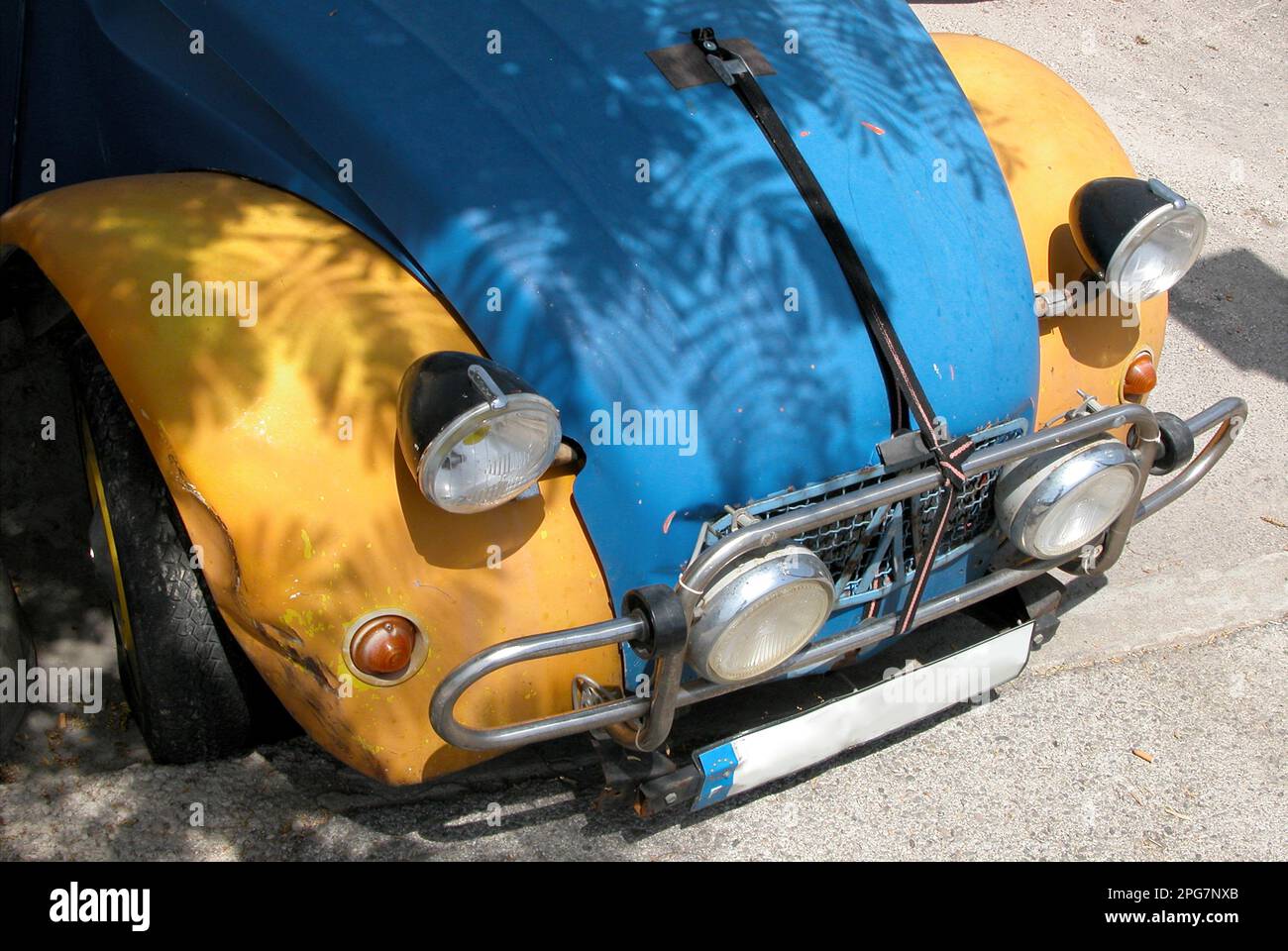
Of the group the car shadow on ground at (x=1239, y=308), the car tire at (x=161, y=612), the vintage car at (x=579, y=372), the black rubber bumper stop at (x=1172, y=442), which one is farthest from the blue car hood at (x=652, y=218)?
the car shadow on ground at (x=1239, y=308)

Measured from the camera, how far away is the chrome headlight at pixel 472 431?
2.26m

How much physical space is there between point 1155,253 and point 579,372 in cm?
139

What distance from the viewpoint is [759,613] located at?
2.42m

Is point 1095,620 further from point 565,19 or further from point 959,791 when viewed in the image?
point 565,19

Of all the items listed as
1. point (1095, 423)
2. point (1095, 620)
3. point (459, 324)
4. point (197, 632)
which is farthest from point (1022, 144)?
point (197, 632)

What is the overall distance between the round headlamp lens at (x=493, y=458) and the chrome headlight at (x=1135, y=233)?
1.41 m

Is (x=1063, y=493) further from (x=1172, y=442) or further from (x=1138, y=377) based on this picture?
(x=1138, y=377)

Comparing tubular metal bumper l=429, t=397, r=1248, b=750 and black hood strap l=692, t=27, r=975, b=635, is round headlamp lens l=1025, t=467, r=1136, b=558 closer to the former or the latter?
tubular metal bumper l=429, t=397, r=1248, b=750

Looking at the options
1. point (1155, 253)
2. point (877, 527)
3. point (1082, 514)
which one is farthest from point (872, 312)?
point (1155, 253)

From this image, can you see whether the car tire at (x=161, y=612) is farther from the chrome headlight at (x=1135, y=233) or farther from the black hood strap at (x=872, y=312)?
the chrome headlight at (x=1135, y=233)

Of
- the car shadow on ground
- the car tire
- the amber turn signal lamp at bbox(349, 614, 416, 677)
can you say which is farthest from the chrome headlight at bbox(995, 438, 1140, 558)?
the car shadow on ground

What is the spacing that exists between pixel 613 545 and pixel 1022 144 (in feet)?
5.28
